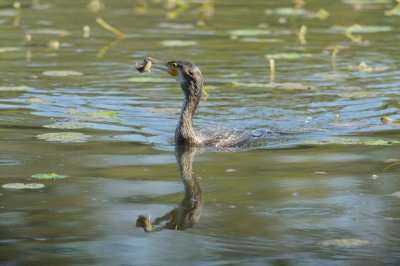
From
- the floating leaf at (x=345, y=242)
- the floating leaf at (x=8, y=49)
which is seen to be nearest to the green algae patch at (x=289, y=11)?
the floating leaf at (x=8, y=49)

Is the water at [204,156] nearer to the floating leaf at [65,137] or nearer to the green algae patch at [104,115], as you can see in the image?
the green algae patch at [104,115]

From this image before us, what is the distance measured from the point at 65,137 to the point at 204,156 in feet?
5.04

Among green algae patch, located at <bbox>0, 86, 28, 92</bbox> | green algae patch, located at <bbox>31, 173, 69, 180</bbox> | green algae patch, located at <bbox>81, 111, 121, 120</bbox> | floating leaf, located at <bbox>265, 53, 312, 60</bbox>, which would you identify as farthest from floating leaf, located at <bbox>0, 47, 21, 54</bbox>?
green algae patch, located at <bbox>31, 173, 69, 180</bbox>

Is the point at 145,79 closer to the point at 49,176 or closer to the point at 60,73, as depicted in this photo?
the point at 60,73

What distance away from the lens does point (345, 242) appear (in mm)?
7246

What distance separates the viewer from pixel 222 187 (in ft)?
29.3

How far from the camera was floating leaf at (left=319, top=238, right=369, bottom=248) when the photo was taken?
23.6 feet

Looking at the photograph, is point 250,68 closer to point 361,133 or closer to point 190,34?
point 190,34

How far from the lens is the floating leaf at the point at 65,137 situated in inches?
436

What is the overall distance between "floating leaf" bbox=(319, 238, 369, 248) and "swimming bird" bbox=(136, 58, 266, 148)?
389 cm

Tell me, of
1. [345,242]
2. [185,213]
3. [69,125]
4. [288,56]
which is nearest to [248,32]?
[288,56]

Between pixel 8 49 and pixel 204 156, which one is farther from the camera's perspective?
pixel 8 49

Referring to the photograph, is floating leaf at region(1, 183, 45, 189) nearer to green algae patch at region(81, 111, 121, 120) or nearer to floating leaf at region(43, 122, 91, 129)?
floating leaf at region(43, 122, 91, 129)

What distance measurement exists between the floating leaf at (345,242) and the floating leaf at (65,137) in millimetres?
4356
